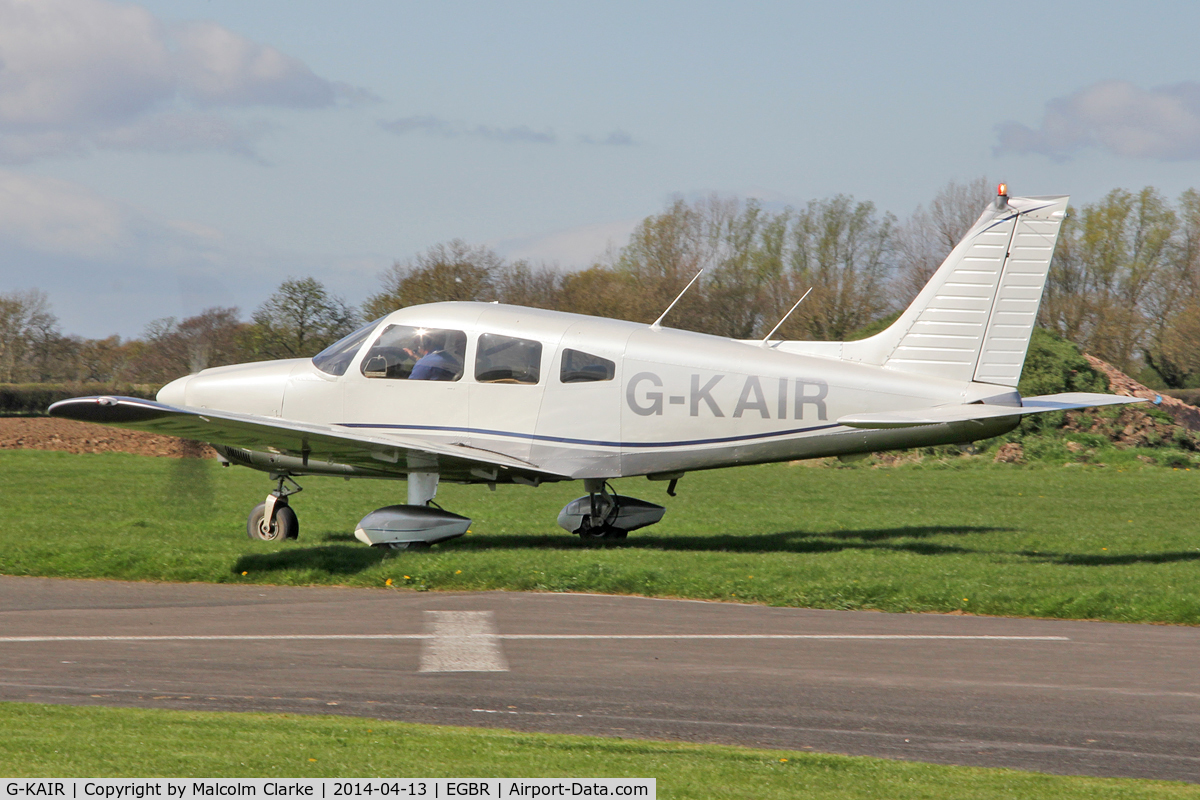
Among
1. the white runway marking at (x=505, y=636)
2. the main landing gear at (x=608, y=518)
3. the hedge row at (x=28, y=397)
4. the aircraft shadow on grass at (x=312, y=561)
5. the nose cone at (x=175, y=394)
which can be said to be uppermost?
the nose cone at (x=175, y=394)

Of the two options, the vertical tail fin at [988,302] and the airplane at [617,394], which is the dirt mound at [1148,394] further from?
the vertical tail fin at [988,302]

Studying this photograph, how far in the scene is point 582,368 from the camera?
12.5 metres

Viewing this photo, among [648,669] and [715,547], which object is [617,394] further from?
[648,669]

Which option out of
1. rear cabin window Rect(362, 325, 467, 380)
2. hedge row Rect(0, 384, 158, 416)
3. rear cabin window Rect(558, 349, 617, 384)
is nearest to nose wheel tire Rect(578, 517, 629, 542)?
rear cabin window Rect(558, 349, 617, 384)

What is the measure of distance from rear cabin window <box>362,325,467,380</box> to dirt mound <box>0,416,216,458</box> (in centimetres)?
2120

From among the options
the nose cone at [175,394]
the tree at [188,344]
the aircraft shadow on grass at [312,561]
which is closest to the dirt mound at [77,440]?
the tree at [188,344]

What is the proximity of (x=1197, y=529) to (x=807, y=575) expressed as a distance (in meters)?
7.49

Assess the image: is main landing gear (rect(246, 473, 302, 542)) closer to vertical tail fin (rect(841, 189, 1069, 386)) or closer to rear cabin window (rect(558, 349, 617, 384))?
rear cabin window (rect(558, 349, 617, 384))

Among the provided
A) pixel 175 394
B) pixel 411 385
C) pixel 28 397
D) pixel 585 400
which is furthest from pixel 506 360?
pixel 28 397

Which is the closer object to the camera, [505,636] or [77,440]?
[505,636]

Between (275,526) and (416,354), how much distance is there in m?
2.73

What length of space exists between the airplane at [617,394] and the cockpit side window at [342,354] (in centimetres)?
2

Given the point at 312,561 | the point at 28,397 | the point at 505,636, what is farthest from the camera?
the point at 28,397

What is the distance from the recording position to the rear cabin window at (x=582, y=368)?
1245cm
